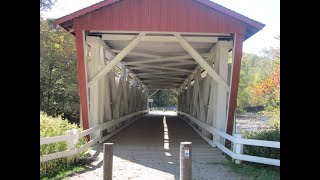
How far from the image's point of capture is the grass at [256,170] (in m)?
8.00

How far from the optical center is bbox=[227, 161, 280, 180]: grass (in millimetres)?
8000

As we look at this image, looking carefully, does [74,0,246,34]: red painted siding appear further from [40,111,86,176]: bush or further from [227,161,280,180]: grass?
[227,161,280,180]: grass

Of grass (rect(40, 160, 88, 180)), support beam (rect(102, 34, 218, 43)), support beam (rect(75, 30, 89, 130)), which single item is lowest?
grass (rect(40, 160, 88, 180))

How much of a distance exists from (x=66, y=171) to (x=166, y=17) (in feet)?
18.4

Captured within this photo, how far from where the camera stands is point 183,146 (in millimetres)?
5488

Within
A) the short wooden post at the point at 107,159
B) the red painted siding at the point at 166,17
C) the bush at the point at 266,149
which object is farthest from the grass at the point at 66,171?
the red painted siding at the point at 166,17

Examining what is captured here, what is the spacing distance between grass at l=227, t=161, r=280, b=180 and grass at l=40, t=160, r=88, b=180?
339 centimetres

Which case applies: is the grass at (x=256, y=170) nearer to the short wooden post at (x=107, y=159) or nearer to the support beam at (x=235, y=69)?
the support beam at (x=235, y=69)

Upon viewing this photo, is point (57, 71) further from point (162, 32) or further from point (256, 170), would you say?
point (256, 170)

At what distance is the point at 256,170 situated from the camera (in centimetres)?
856

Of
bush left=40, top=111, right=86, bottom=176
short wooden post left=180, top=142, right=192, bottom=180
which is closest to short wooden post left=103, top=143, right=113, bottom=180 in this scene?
short wooden post left=180, top=142, right=192, bottom=180

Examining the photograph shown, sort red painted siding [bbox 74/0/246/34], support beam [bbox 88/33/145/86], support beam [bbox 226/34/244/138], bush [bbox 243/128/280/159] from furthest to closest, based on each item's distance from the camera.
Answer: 1. support beam [bbox 88/33/145/86]
2. support beam [bbox 226/34/244/138]
3. red painted siding [bbox 74/0/246/34]
4. bush [bbox 243/128/280/159]

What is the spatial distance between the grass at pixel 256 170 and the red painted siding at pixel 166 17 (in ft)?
14.1
